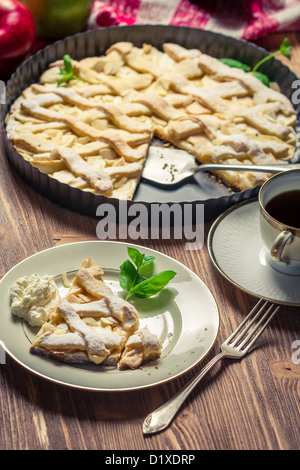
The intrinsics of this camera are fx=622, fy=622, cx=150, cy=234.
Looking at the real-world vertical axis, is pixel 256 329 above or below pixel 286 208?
below

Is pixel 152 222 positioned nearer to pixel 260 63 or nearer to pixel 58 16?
pixel 260 63

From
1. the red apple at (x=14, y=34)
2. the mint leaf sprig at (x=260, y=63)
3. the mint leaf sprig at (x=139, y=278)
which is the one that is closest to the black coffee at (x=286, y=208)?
the mint leaf sprig at (x=139, y=278)

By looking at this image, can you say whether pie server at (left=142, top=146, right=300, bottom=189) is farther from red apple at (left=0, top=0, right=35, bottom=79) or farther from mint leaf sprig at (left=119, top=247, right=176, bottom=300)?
red apple at (left=0, top=0, right=35, bottom=79)

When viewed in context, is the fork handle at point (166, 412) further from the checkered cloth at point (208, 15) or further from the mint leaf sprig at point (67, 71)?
the checkered cloth at point (208, 15)


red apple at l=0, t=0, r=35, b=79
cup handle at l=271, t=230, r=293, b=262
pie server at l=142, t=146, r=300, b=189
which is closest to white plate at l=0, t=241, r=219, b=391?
cup handle at l=271, t=230, r=293, b=262

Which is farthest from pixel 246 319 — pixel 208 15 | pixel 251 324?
pixel 208 15

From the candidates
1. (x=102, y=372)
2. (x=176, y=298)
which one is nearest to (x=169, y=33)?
(x=176, y=298)
